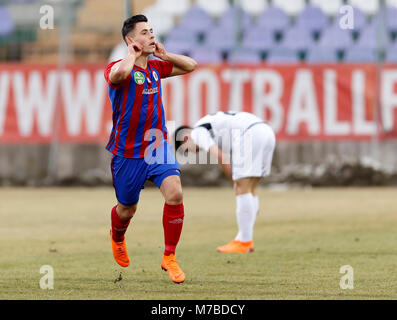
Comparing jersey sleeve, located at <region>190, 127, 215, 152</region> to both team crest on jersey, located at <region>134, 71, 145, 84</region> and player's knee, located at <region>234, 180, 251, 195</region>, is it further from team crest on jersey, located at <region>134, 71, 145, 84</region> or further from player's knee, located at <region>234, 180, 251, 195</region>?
team crest on jersey, located at <region>134, 71, 145, 84</region>

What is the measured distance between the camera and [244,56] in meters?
21.5

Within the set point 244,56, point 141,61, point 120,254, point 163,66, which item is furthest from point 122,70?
point 244,56

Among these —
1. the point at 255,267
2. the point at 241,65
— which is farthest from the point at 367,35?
the point at 255,267

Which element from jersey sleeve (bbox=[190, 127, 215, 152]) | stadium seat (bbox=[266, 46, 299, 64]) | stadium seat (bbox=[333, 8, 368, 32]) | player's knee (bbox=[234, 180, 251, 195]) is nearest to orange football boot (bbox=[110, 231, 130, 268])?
jersey sleeve (bbox=[190, 127, 215, 152])

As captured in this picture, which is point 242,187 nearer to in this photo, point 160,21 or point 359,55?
point 359,55

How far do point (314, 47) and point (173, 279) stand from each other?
14.8m

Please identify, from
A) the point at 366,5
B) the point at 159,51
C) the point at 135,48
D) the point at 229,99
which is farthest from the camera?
the point at 366,5

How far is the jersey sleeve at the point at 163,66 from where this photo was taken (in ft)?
27.3

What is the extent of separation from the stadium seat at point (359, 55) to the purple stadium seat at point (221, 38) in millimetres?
2755

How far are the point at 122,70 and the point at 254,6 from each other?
15.6 metres

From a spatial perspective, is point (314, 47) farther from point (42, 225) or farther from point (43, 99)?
point (42, 225)

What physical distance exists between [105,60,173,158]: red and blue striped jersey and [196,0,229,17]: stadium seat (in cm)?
1472

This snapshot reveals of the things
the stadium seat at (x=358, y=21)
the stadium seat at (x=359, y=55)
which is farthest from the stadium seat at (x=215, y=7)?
the stadium seat at (x=359, y=55)

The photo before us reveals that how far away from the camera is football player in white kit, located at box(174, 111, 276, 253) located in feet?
→ 33.9
